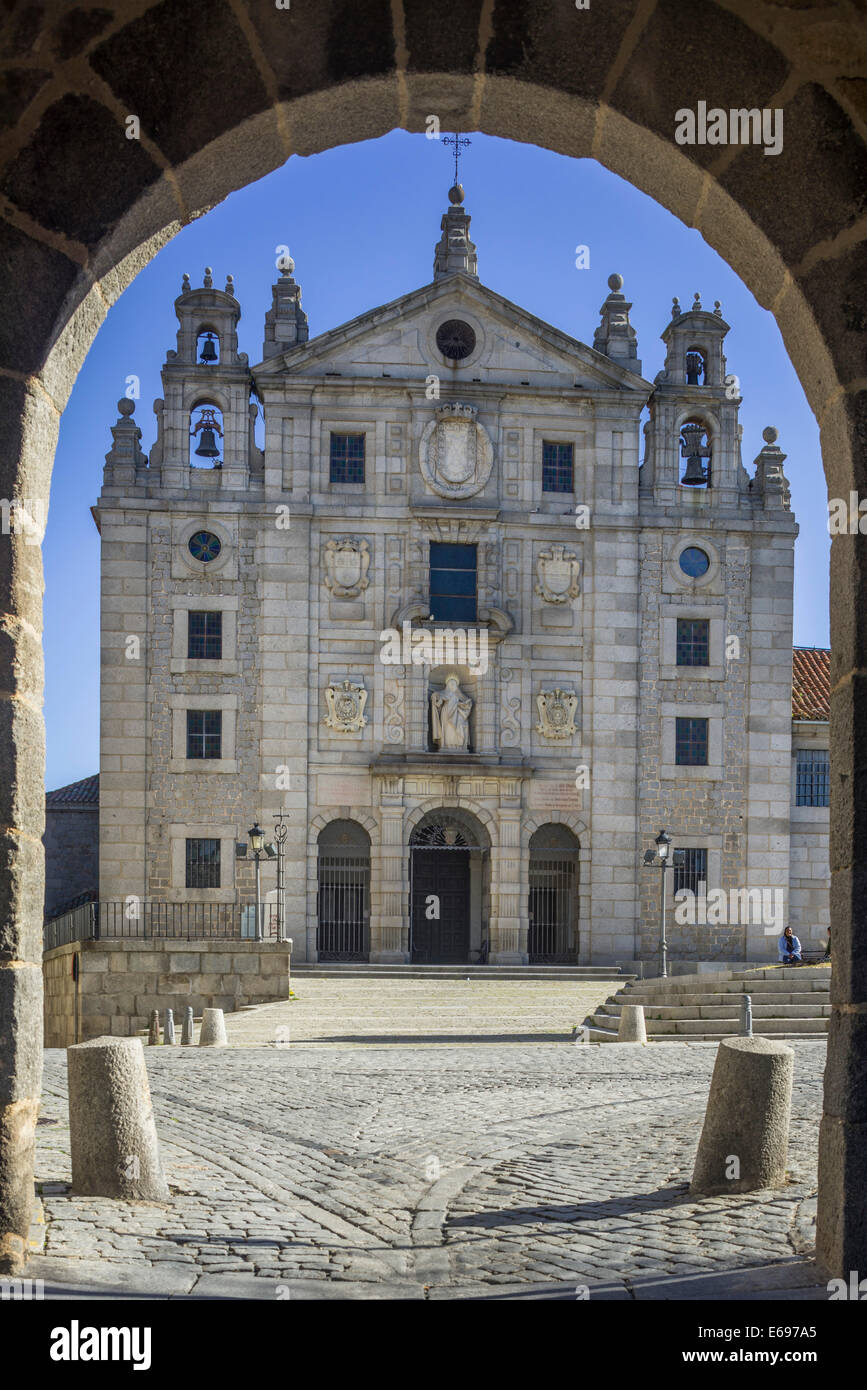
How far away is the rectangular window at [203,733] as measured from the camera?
119 ft

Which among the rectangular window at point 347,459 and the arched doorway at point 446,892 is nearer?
the arched doorway at point 446,892

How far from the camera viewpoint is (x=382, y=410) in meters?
37.5

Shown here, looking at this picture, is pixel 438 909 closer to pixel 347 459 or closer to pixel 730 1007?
pixel 347 459

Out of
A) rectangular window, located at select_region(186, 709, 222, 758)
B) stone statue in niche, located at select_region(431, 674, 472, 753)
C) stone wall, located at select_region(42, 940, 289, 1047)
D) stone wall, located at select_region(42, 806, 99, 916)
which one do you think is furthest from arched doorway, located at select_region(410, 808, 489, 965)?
stone wall, located at select_region(42, 940, 289, 1047)

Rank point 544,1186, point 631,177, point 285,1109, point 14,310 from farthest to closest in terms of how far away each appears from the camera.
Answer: point 285,1109 < point 544,1186 < point 631,177 < point 14,310

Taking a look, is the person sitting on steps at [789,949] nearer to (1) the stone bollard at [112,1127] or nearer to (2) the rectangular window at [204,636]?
(2) the rectangular window at [204,636]

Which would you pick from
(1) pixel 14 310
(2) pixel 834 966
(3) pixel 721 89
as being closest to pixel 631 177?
(3) pixel 721 89

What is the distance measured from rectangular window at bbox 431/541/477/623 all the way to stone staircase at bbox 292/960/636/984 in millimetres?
9167

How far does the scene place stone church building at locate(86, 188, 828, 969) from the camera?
119ft

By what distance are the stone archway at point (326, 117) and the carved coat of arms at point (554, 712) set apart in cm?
3108

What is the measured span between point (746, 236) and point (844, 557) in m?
1.42

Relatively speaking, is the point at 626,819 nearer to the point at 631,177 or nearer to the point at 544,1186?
the point at 544,1186

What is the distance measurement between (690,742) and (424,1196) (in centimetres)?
3005

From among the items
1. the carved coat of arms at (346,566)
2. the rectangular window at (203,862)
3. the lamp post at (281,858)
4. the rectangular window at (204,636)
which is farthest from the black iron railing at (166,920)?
the carved coat of arms at (346,566)
